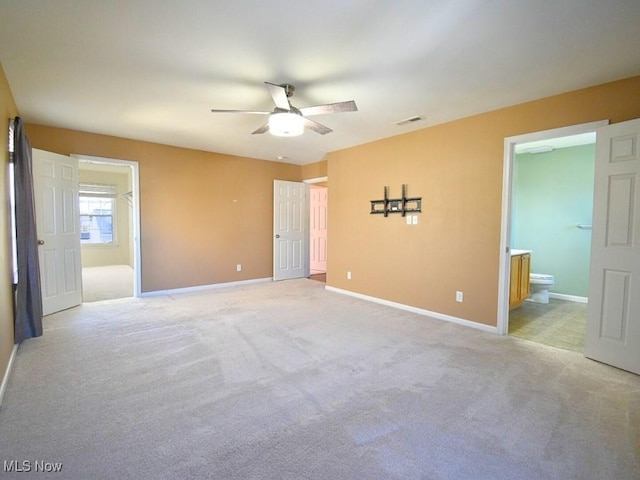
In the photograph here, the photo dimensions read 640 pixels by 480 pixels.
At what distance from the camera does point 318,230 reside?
7840 mm

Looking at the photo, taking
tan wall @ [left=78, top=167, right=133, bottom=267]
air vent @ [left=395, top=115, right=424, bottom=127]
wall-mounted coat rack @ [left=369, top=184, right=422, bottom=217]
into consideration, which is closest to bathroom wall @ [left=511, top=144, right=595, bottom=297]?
wall-mounted coat rack @ [left=369, top=184, right=422, bottom=217]

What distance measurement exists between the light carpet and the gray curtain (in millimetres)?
206

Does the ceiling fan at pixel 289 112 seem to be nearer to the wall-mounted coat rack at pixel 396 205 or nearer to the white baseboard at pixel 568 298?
the wall-mounted coat rack at pixel 396 205

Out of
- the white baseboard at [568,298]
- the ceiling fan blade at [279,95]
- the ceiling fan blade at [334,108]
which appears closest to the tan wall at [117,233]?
the ceiling fan blade at [279,95]

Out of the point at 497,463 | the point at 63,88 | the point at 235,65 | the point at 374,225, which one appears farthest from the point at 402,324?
the point at 63,88

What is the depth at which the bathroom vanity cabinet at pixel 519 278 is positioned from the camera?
13.3 ft

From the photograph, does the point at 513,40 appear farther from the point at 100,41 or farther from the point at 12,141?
the point at 12,141

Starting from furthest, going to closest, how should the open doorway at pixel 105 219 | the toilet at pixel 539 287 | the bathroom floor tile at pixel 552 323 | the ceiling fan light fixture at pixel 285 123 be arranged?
the open doorway at pixel 105 219 → the toilet at pixel 539 287 → the bathroom floor tile at pixel 552 323 → the ceiling fan light fixture at pixel 285 123

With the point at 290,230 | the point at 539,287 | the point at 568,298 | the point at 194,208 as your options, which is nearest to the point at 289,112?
the point at 194,208

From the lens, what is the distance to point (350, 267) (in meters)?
5.13

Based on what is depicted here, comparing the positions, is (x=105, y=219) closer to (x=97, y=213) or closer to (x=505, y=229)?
(x=97, y=213)

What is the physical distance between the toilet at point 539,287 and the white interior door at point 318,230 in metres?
4.41

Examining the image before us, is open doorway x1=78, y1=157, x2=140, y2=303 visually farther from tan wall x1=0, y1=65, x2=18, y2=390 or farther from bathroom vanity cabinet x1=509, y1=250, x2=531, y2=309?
bathroom vanity cabinet x1=509, y1=250, x2=531, y2=309

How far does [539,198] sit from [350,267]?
136 inches
